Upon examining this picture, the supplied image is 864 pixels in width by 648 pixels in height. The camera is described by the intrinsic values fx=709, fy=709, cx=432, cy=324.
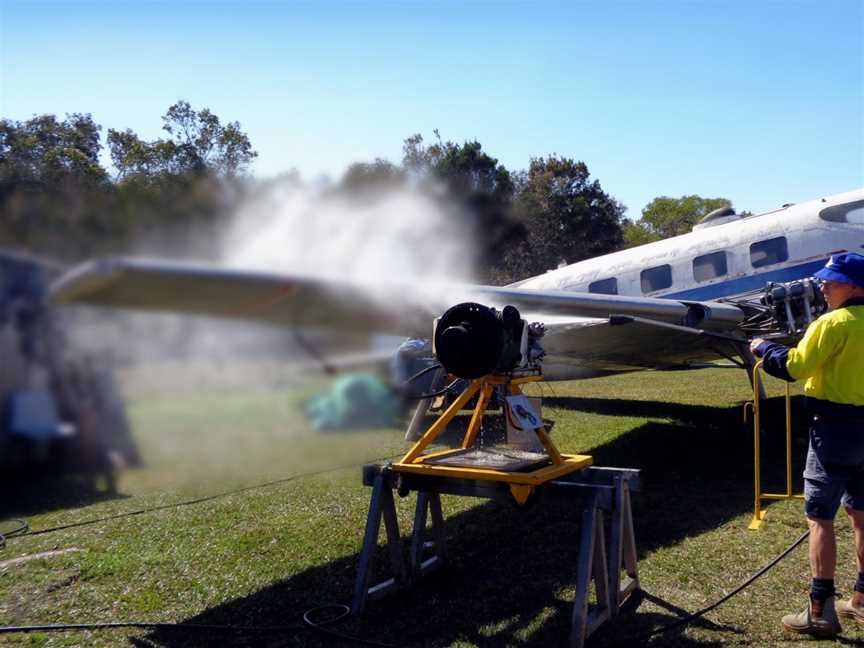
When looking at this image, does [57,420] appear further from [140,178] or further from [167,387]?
[140,178]

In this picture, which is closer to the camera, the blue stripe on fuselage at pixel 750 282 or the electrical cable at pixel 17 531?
the electrical cable at pixel 17 531

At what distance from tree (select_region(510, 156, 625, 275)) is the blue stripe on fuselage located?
74.6 ft

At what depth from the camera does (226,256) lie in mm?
3510

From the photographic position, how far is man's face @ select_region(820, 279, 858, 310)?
4.61 m

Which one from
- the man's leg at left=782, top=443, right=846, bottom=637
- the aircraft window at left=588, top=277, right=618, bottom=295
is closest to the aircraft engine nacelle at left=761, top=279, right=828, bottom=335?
the aircraft window at left=588, top=277, right=618, bottom=295

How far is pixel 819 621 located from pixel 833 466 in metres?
0.94

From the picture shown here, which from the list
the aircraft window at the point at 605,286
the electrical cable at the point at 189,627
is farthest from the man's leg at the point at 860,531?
the aircraft window at the point at 605,286

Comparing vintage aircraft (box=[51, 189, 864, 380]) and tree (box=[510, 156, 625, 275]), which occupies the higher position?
tree (box=[510, 156, 625, 275])

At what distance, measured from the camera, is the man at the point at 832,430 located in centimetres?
439

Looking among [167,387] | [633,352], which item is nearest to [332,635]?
[167,387]

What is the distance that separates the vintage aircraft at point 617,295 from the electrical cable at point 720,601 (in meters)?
2.11

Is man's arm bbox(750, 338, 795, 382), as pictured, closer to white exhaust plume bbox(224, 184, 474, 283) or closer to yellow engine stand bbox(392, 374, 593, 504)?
yellow engine stand bbox(392, 374, 593, 504)

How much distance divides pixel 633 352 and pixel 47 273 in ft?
27.0

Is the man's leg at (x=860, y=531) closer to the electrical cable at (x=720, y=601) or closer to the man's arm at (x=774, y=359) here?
the electrical cable at (x=720, y=601)
